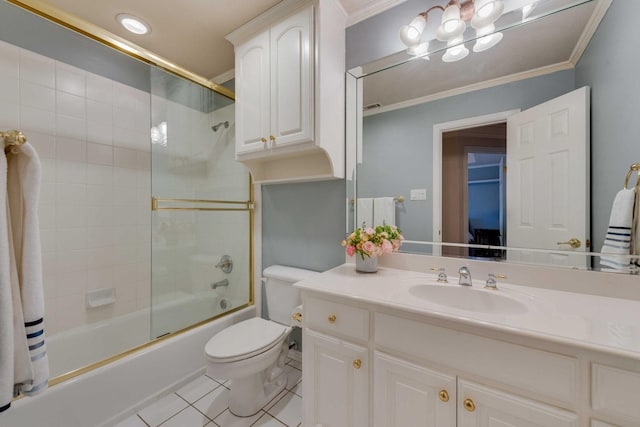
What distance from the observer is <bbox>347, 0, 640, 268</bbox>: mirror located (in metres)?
0.95

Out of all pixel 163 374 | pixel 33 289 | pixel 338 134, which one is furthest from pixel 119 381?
pixel 338 134

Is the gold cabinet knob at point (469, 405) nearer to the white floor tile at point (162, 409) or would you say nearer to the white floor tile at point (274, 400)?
the white floor tile at point (274, 400)

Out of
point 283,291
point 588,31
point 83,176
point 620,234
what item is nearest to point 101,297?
point 83,176

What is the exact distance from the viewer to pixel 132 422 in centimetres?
133

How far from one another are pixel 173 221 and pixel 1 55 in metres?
1.24

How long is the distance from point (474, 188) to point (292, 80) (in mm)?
1116

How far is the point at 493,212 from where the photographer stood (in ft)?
3.89

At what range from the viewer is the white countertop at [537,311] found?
26.0 inches

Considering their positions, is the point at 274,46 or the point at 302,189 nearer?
the point at 274,46

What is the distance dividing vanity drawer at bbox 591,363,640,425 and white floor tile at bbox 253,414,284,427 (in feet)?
4.28

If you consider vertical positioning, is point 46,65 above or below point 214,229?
above

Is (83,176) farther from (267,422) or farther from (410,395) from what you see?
(410,395)

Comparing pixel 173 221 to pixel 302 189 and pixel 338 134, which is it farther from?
pixel 338 134

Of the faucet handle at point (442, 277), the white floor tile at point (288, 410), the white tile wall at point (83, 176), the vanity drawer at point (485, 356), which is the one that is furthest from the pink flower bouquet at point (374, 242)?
the white tile wall at point (83, 176)
